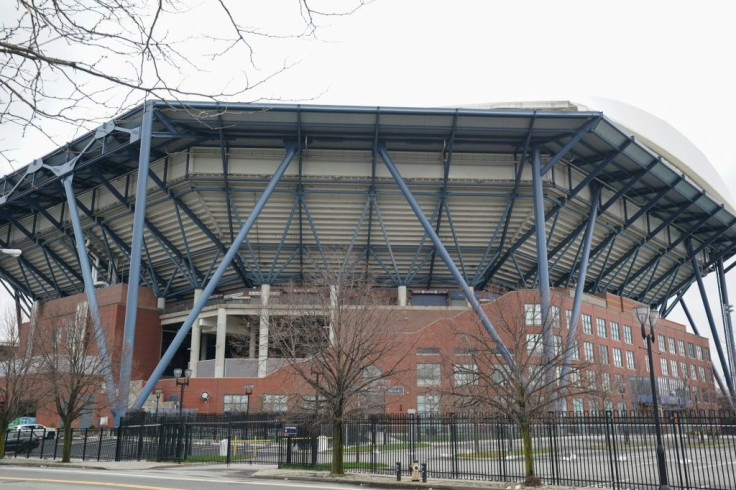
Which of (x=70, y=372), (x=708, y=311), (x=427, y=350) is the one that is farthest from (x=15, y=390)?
(x=708, y=311)

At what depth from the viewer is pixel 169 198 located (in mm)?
48375

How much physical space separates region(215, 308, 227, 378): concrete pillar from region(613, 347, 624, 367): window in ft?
112

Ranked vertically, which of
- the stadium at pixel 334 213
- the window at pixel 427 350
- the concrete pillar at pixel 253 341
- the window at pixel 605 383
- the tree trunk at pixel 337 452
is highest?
the stadium at pixel 334 213

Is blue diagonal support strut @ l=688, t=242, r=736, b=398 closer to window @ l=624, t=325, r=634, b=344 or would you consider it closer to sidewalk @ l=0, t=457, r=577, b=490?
window @ l=624, t=325, r=634, b=344

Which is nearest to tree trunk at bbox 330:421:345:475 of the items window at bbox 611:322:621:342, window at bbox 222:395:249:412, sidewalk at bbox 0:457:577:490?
sidewalk at bbox 0:457:577:490

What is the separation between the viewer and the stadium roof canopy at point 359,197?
4212 centimetres

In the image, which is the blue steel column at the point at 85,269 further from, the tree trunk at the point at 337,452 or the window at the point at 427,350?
the window at the point at 427,350

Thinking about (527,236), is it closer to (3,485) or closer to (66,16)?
(3,485)

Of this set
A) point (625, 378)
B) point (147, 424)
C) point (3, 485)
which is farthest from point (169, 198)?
point (625, 378)

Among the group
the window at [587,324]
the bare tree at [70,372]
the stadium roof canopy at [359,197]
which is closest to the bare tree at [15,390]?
the bare tree at [70,372]

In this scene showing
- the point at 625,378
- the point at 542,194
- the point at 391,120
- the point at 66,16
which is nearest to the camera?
the point at 66,16

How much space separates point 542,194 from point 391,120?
11.4 metres

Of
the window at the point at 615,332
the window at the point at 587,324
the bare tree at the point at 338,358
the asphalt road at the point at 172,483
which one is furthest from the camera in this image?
the window at the point at 615,332

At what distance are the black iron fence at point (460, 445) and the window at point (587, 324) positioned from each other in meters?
27.8
